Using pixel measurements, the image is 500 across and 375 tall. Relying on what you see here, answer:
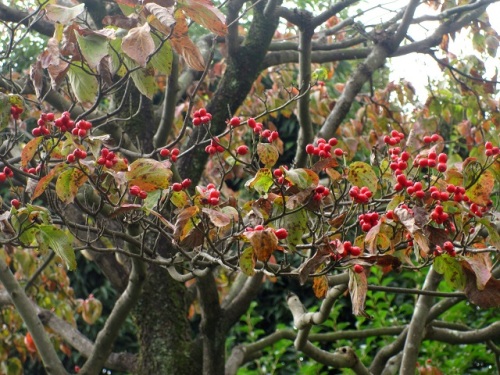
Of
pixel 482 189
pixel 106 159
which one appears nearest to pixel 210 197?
pixel 106 159

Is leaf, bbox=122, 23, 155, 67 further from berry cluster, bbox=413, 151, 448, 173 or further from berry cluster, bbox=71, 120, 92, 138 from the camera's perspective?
berry cluster, bbox=413, 151, 448, 173

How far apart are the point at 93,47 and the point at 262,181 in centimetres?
64

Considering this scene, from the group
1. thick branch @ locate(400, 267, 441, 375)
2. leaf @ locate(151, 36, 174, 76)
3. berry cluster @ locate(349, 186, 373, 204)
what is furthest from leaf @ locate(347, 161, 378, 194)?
thick branch @ locate(400, 267, 441, 375)

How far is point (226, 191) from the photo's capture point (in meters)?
5.91

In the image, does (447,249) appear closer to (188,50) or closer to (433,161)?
(433,161)

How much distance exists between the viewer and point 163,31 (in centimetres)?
235

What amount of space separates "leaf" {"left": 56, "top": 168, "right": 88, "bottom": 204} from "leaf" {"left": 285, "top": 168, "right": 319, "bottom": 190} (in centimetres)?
62

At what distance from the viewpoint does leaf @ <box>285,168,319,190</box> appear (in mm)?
2227

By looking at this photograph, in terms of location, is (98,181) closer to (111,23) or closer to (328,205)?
(111,23)

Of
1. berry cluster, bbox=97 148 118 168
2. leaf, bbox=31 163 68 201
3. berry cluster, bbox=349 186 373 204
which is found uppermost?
berry cluster, bbox=97 148 118 168

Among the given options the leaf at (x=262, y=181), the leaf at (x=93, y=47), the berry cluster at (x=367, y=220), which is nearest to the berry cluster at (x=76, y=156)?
the leaf at (x=93, y=47)

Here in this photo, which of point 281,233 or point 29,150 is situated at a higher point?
point 29,150

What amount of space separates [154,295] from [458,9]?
7.45 ft

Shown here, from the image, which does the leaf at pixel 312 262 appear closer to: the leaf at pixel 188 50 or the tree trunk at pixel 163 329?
the leaf at pixel 188 50
